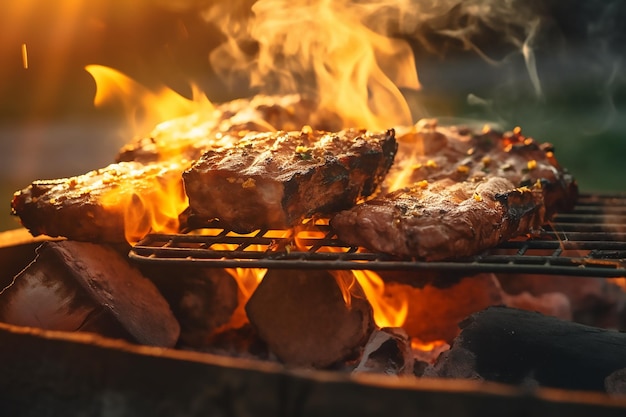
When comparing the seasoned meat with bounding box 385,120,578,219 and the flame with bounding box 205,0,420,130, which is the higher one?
the flame with bounding box 205,0,420,130

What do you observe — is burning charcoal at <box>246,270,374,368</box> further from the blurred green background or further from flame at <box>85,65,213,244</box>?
the blurred green background

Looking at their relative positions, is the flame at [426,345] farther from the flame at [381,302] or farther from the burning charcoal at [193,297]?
the burning charcoal at [193,297]

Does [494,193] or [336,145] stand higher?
[336,145]

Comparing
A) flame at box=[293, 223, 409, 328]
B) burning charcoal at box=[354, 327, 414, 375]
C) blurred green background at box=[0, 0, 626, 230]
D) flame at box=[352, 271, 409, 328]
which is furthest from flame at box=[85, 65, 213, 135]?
blurred green background at box=[0, 0, 626, 230]

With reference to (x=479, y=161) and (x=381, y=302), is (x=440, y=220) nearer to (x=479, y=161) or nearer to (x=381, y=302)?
(x=381, y=302)

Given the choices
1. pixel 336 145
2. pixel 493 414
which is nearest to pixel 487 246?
pixel 336 145

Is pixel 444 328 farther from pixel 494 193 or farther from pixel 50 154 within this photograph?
pixel 50 154
